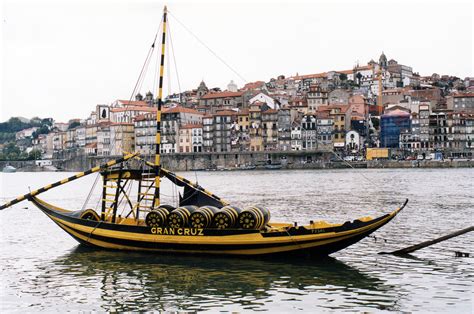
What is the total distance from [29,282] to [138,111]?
16853 cm

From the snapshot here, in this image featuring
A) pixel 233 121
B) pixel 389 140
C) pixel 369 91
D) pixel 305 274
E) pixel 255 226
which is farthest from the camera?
pixel 369 91

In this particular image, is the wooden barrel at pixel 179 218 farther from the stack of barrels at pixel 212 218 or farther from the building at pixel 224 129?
the building at pixel 224 129

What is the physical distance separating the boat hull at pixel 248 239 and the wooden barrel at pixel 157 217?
0.22 meters

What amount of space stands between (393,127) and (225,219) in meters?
125

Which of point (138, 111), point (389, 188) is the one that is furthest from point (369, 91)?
point (389, 188)

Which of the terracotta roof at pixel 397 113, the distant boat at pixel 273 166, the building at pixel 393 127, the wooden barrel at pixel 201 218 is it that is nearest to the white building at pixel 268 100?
the distant boat at pixel 273 166

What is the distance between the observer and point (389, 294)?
62.7ft

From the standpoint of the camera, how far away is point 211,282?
2089 cm

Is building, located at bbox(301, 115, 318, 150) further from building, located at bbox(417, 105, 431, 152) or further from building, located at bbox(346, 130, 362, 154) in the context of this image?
building, located at bbox(417, 105, 431, 152)

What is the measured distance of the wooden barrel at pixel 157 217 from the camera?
Result: 24781 mm

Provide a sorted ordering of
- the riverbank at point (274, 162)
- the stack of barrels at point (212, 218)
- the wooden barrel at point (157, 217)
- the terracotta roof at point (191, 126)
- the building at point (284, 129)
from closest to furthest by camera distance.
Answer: the stack of barrels at point (212, 218) → the wooden barrel at point (157, 217) → the riverbank at point (274, 162) → the building at point (284, 129) → the terracotta roof at point (191, 126)

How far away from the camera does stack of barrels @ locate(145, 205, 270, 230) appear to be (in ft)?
77.9

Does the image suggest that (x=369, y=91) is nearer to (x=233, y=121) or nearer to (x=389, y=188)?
(x=233, y=121)

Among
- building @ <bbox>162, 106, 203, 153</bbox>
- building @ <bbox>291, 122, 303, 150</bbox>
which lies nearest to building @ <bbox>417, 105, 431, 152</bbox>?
building @ <bbox>291, 122, 303, 150</bbox>
